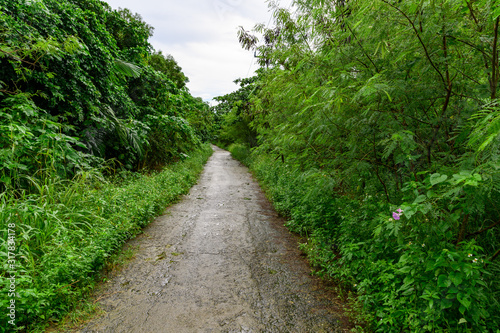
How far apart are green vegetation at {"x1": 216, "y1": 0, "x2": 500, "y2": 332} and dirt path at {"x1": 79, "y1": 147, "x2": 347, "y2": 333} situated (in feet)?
1.71

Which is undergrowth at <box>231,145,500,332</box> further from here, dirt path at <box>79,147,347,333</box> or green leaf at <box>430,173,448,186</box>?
dirt path at <box>79,147,347,333</box>

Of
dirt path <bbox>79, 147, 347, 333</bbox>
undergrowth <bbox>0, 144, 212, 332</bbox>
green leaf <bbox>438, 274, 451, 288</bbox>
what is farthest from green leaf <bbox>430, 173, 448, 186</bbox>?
undergrowth <bbox>0, 144, 212, 332</bbox>

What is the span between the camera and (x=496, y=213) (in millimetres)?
2393

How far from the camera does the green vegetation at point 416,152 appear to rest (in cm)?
183

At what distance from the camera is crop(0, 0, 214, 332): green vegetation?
2572mm

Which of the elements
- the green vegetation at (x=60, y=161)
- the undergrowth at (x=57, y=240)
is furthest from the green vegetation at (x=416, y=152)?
the green vegetation at (x=60, y=161)

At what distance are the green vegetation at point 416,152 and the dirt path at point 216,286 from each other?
1.71 feet

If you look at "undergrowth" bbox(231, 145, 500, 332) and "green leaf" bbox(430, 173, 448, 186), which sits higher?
"green leaf" bbox(430, 173, 448, 186)

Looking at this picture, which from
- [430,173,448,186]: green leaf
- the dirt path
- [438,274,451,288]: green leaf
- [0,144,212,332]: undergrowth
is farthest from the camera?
the dirt path

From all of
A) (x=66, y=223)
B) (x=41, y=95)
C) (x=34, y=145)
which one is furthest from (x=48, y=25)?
(x=66, y=223)

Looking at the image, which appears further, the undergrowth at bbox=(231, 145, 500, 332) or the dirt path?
the dirt path

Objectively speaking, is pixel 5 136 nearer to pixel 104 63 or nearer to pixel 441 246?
pixel 104 63

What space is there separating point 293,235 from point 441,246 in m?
2.98

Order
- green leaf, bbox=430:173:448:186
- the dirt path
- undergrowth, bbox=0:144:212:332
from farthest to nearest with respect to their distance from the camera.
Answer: the dirt path
undergrowth, bbox=0:144:212:332
green leaf, bbox=430:173:448:186
